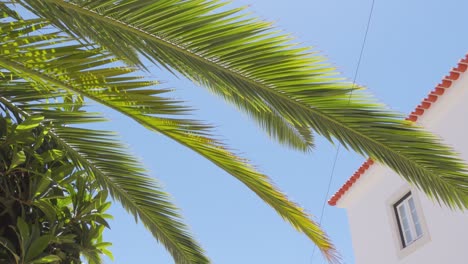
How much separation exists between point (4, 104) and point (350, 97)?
201 centimetres

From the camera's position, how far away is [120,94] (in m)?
3.21

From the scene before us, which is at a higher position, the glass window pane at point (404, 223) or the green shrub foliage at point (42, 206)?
the glass window pane at point (404, 223)

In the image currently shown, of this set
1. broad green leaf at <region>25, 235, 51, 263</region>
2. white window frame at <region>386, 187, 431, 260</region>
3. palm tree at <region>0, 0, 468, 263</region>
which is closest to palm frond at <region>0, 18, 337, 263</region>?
palm tree at <region>0, 0, 468, 263</region>

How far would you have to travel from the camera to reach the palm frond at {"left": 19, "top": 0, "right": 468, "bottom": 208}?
2.65m

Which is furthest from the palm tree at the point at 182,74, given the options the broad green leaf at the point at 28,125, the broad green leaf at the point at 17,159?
the broad green leaf at the point at 17,159

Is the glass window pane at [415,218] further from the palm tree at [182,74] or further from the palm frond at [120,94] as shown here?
the palm tree at [182,74]

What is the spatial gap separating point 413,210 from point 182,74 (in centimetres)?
765

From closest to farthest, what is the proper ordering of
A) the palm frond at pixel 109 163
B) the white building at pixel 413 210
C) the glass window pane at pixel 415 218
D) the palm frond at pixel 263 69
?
the palm frond at pixel 263 69 < the palm frond at pixel 109 163 < the white building at pixel 413 210 < the glass window pane at pixel 415 218

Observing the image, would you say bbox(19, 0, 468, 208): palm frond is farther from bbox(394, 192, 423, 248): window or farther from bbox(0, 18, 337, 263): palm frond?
bbox(394, 192, 423, 248): window

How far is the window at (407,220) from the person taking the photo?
947cm

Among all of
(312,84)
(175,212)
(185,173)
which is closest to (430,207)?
(185,173)

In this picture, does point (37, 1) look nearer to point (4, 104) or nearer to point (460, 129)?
point (4, 104)

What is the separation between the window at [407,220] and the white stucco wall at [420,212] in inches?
4.5

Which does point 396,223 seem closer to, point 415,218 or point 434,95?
point 415,218
